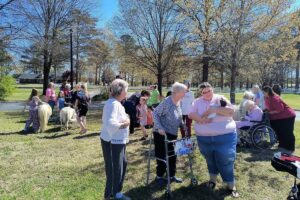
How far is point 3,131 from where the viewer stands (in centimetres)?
1240

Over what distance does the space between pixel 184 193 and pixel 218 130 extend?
45.5 inches

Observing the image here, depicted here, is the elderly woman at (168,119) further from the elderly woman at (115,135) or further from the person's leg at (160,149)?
the elderly woman at (115,135)

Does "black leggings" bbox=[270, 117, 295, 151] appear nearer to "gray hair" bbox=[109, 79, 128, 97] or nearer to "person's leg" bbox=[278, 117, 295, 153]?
"person's leg" bbox=[278, 117, 295, 153]

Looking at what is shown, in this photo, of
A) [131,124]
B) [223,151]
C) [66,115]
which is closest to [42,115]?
[66,115]

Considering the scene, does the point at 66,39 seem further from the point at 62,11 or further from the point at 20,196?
the point at 20,196

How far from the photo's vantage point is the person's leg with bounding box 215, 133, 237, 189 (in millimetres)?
5781

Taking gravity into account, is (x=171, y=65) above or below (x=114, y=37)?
below

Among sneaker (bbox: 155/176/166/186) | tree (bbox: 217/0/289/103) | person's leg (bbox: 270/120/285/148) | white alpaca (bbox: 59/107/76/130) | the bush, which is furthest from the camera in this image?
the bush

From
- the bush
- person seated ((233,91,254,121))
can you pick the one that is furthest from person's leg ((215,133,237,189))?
the bush

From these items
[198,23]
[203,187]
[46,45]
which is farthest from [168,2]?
Result: [203,187]

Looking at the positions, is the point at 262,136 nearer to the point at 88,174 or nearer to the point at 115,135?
the point at 88,174

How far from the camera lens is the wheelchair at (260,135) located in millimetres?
9234

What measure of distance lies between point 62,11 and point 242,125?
75.9 ft

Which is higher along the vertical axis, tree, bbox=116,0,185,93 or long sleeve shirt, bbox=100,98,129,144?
tree, bbox=116,0,185,93
